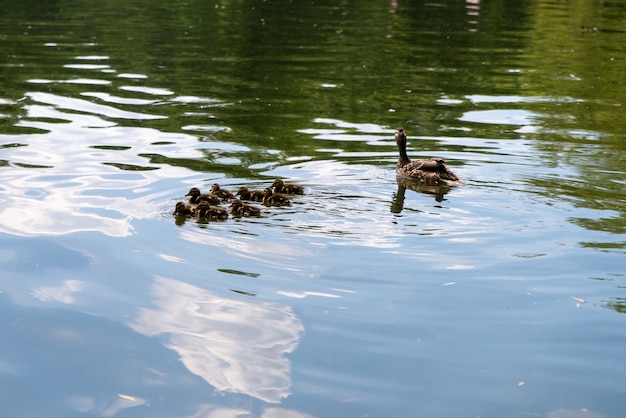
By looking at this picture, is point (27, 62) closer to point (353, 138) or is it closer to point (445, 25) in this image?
point (353, 138)

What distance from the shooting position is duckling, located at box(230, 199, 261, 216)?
40.8 ft

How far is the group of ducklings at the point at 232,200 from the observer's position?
12.4 m

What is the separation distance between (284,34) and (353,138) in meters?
16.9

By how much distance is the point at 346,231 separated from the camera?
11953mm

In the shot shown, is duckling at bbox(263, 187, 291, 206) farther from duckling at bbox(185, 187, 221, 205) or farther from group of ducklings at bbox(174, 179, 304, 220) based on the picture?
duckling at bbox(185, 187, 221, 205)

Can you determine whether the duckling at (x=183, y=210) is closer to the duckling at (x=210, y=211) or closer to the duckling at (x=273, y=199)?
the duckling at (x=210, y=211)

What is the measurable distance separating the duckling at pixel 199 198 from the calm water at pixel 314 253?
0.37m

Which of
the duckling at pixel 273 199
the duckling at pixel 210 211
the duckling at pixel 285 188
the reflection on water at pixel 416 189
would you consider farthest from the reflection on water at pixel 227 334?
the reflection on water at pixel 416 189

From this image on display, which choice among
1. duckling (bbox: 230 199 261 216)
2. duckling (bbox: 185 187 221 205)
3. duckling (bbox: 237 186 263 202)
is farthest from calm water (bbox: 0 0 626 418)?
duckling (bbox: 237 186 263 202)

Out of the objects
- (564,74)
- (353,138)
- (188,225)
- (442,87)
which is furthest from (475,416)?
(564,74)

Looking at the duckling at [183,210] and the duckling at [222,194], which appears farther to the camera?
the duckling at [222,194]

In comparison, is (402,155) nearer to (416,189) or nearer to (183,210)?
(416,189)

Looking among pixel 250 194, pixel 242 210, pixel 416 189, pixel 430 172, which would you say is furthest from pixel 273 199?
pixel 430 172

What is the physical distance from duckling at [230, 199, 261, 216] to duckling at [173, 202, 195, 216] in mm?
494
